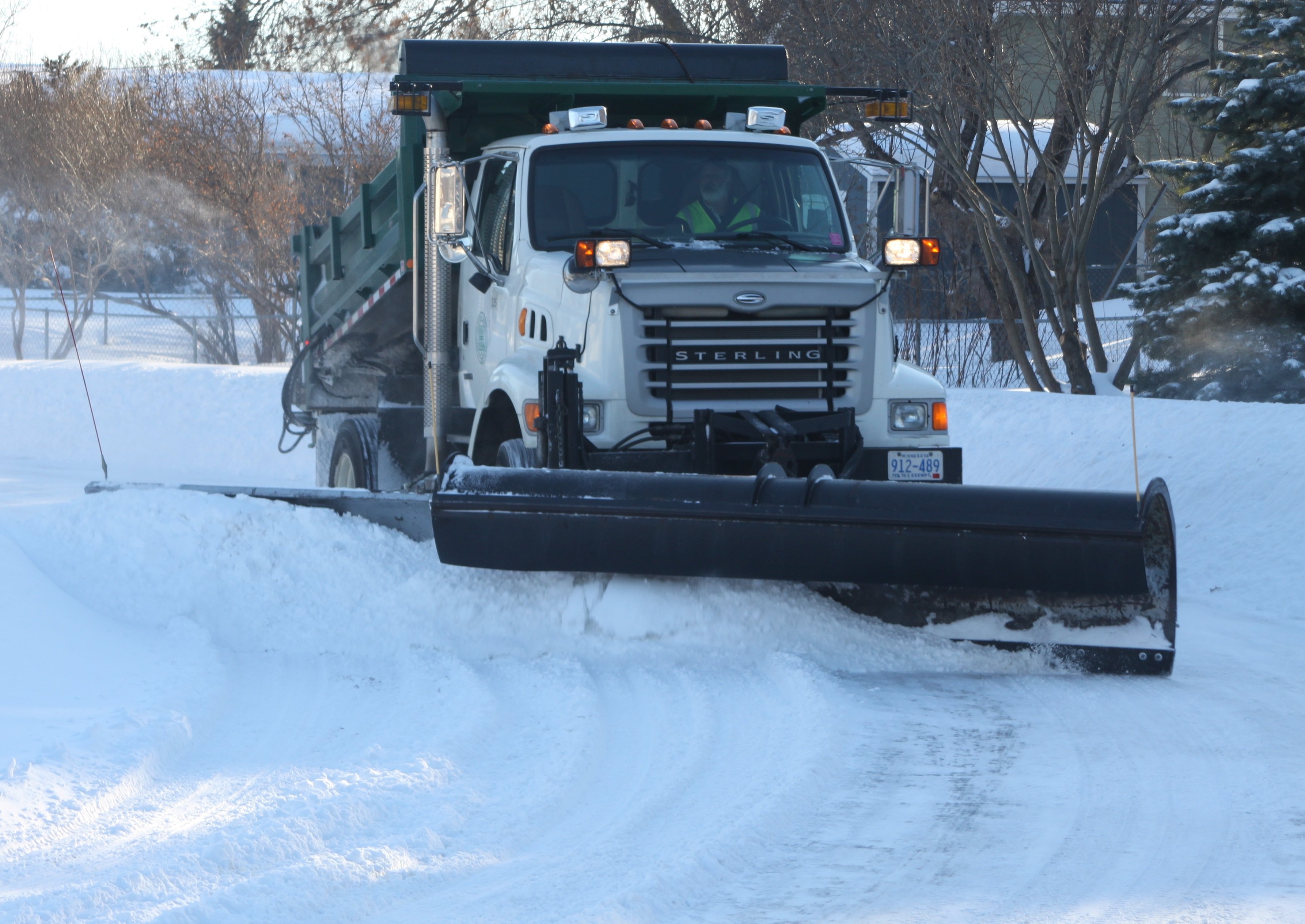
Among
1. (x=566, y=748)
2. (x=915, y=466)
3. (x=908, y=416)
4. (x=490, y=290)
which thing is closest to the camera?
(x=566, y=748)

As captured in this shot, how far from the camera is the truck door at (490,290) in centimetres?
722

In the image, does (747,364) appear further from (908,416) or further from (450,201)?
(450,201)

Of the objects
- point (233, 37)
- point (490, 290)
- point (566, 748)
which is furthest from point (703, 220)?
point (233, 37)

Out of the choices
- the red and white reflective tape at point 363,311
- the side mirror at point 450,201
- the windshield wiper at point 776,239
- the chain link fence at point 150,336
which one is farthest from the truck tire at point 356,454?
the chain link fence at point 150,336

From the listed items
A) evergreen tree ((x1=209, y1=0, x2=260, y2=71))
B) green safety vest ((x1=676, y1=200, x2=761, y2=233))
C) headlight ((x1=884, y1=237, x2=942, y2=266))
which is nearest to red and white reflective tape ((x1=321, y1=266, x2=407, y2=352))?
green safety vest ((x1=676, y1=200, x2=761, y2=233))

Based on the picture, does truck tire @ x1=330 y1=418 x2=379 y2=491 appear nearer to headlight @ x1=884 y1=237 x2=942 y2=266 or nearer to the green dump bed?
the green dump bed

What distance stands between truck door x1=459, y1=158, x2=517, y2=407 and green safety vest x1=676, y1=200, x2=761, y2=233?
2.94ft

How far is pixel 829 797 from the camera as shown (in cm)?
412

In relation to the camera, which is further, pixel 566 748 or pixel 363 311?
pixel 363 311

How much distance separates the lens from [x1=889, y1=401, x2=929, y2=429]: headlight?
265 inches

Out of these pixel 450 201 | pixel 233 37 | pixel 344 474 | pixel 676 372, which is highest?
pixel 233 37

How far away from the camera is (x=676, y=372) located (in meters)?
6.34

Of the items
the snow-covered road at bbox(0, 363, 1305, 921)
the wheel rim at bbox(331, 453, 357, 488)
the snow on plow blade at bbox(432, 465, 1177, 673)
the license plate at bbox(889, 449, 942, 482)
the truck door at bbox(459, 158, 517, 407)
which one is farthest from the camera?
the wheel rim at bbox(331, 453, 357, 488)

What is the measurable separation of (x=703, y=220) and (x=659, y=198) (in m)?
0.25
